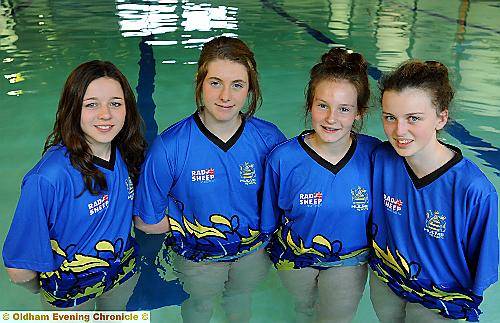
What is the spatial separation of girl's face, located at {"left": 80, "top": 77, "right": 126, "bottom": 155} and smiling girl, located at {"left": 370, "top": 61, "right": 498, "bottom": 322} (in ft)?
2.85

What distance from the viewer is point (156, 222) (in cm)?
194

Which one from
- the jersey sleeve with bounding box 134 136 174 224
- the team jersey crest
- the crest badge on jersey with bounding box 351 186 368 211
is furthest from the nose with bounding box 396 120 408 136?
the jersey sleeve with bounding box 134 136 174 224

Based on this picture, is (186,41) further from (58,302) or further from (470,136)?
(58,302)

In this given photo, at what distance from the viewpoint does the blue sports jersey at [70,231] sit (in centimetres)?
161

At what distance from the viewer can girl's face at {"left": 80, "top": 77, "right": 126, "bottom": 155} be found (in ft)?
5.51

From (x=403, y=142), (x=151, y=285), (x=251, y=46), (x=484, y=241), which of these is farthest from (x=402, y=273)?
(x=251, y=46)

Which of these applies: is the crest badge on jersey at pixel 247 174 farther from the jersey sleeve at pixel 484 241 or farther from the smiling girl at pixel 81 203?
the jersey sleeve at pixel 484 241

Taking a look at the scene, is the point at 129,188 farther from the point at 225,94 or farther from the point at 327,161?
the point at 327,161

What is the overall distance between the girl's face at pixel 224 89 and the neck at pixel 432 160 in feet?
2.05

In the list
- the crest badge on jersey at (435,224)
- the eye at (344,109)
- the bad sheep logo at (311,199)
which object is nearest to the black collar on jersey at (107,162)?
the bad sheep logo at (311,199)

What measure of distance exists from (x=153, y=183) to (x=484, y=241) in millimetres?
1104

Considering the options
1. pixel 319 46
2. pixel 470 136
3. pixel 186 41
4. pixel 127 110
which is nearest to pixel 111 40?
pixel 186 41

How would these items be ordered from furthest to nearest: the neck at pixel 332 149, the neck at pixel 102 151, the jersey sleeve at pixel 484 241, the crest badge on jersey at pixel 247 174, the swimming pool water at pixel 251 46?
1. the swimming pool water at pixel 251 46
2. the crest badge on jersey at pixel 247 174
3. the neck at pixel 332 149
4. the neck at pixel 102 151
5. the jersey sleeve at pixel 484 241

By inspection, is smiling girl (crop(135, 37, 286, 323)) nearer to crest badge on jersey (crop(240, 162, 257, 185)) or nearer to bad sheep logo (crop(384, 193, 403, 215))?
crest badge on jersey (crop(240, 162, 257, 185))
